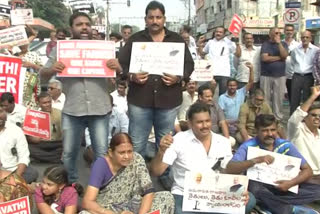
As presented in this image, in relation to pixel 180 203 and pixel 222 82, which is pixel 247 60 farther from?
pixel 180 203

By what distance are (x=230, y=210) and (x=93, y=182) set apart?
1112 millimetres

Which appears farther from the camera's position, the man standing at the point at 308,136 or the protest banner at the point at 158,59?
the man standing at the point at 308,136

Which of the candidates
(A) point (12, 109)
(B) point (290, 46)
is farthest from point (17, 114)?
(B) point (290, 46)

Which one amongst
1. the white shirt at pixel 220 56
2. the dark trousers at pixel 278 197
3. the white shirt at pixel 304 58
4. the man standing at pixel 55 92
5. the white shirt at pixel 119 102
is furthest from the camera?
the white shirt at pixel 220 56

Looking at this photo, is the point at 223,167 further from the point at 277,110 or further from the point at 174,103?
the point at 277,110

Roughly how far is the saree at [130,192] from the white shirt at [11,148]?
1.18 metres

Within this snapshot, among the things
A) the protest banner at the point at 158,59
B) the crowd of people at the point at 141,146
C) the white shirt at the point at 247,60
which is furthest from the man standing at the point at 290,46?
the protest banner at the point at 158,59

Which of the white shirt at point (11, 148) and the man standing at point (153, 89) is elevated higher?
the man standing at point (153, 89)

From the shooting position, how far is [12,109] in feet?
18.0

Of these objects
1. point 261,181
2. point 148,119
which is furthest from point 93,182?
point 261,181

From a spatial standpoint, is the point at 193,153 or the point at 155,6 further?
the point at 155,6

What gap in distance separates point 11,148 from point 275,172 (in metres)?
2.46

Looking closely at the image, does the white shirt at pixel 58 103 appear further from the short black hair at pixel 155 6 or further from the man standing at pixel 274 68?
the man standing at pixel 274 68

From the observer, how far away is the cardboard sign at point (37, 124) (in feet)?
17.3
